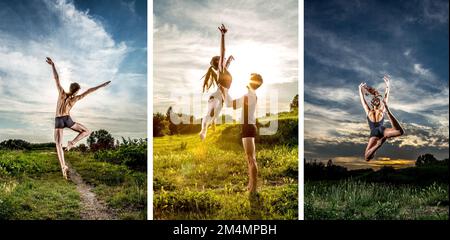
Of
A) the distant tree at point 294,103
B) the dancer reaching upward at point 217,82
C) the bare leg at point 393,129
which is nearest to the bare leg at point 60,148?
the dancer reaching upward at point 217,82

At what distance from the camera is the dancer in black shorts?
6492 mm

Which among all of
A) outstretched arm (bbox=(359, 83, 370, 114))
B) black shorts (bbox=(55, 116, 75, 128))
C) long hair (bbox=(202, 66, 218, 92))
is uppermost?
long hair (bbox=(202, 66, 218, 92))

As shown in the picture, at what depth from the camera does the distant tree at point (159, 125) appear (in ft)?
21.5

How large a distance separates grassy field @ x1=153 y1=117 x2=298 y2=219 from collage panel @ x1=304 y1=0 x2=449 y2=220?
34 centimetres

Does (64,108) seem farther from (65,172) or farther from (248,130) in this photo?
(248,130)

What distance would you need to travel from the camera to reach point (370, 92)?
260 inches

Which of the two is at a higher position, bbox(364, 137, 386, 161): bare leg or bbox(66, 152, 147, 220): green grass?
bbox(364, 137, 386, 161): bare leg

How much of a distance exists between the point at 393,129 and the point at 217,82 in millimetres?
2189

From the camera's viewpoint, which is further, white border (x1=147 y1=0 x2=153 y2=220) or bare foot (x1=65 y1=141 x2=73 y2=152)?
bare foot (x1=65 y1=141 x2=73 y2=152)

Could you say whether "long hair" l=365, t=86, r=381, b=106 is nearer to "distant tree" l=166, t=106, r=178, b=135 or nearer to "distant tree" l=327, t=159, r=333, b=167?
"distant tree" l=327, t=159, r=333, b=167

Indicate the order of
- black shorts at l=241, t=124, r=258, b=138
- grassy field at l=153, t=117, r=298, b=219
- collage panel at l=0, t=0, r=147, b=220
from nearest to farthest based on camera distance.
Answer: grassy field at l=153, t=117, r=298, b=219
black shorts at l=241, t=124, r=258, b=138
collage panel at l=0, t=0, r=147, b=220

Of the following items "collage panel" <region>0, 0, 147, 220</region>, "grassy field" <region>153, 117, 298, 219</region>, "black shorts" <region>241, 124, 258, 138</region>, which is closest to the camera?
"grassy field" <region>153, 117, 298, 219</region>

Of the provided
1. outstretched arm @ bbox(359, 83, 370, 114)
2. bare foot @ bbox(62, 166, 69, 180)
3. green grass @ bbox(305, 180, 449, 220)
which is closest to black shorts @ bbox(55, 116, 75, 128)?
bare foot @ bbox(62, 166, 69, 180)
